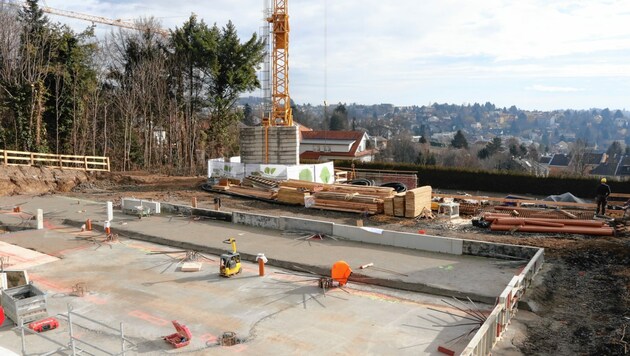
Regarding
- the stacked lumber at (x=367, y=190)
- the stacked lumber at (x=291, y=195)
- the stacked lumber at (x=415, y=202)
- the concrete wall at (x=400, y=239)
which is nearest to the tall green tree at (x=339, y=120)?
the stacked lumber at (x=291, y=195)

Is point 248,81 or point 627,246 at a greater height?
point 248,81

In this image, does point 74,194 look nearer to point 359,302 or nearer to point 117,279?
point 117,279

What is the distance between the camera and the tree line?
39969mm

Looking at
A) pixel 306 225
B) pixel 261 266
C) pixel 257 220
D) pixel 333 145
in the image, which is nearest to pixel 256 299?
pixel 261 266

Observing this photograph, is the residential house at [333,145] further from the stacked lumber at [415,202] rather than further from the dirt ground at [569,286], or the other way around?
the stacked lumber at [415,202]

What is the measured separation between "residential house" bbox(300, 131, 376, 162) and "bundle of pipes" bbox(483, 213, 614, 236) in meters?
45.2

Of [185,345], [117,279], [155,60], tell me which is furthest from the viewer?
[155,60]

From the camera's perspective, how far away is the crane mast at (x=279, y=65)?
3841 centimetres

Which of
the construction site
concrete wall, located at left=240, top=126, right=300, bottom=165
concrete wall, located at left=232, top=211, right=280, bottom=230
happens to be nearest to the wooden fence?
the construction site

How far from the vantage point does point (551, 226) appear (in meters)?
19.5

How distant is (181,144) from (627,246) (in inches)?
1608

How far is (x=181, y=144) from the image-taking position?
49625 mm

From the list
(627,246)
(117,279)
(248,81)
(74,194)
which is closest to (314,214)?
(117,279)

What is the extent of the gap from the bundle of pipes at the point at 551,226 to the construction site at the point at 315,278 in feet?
0.18
